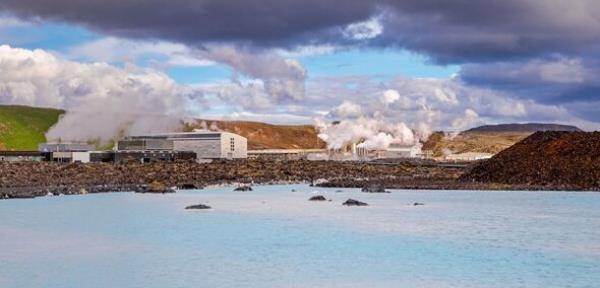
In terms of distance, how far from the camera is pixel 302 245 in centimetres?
2867

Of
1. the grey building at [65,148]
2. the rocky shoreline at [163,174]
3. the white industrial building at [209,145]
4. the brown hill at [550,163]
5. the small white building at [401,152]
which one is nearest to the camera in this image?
the rocky shoreline at [163,174]

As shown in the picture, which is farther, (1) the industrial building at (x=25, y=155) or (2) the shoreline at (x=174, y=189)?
(1) the industrial building at (x=25, y=155)

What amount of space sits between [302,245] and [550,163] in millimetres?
50819

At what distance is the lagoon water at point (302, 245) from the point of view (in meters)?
21.3

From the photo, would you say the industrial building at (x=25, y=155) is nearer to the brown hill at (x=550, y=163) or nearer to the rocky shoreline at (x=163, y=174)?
the rocky shoreline at (x=163, y=174)

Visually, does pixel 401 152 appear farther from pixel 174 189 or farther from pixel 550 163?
pixel 174 189

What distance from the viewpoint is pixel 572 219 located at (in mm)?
38500

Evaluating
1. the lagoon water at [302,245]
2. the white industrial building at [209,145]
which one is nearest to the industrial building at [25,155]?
the white industrial building at [209,145]

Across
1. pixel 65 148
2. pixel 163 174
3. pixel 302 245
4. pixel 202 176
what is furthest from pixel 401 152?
pixel 302 245

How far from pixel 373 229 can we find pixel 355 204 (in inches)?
601

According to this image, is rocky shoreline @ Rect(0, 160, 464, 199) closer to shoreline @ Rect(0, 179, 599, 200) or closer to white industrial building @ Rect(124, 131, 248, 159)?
shoreline @ Rect(0, 179, 599, 200)

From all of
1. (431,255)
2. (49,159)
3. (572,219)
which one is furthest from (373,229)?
(49,159)

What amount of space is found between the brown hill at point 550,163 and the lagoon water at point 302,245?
65.1ft

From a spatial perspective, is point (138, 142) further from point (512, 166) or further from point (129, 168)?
point (512, 166)
